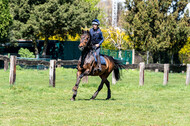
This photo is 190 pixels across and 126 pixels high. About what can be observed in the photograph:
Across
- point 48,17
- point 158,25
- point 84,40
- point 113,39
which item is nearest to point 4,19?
point 48,17

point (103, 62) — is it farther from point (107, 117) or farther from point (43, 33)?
point (43, 33)

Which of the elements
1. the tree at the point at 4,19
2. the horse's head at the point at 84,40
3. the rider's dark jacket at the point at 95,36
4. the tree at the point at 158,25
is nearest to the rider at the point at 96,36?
the rider's dark jacket at the point at 95,36

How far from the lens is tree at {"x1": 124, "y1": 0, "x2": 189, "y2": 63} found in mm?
40844

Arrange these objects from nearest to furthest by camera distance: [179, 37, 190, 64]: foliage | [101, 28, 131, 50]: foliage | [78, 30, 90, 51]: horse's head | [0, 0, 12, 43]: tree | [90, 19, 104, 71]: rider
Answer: [78, 30, 90, 51]: horse's head
[90, 19, 104, 71]: rider
[0, 0, 12, 43]: tree
[179, 37, 190, 64]: foliage
[101, 28, 131, 50]: foliage

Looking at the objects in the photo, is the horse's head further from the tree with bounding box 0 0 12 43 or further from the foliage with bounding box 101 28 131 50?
the foliage with bounding box 101 28 131 50

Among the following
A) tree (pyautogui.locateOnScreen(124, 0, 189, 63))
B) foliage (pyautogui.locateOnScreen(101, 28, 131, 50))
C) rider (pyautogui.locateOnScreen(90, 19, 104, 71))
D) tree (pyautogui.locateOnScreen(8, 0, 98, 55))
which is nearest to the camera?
rider (pyautogui.locateOnScreen(90, 19, 104, 71))

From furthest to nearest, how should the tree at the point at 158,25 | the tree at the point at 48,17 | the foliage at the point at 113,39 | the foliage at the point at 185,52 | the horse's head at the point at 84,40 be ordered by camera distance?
the foliage at the point at 113,39, the foliage at the point at 185,52, the tree at the point at 48,17, the tree at the point at 158,25, the horse's head at the point at 84,40

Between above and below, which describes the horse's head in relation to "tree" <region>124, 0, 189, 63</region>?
below

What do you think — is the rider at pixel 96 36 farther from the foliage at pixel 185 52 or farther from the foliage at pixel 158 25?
the foliage at pixel 185 52

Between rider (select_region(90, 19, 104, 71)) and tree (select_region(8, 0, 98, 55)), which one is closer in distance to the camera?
rider (select_region(90, 19, 104, 71))

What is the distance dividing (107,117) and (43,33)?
121 ft

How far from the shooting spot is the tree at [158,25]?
40844 millimetres

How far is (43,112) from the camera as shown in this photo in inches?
375

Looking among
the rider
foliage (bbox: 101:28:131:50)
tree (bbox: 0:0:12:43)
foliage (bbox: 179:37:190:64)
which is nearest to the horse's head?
the rider
